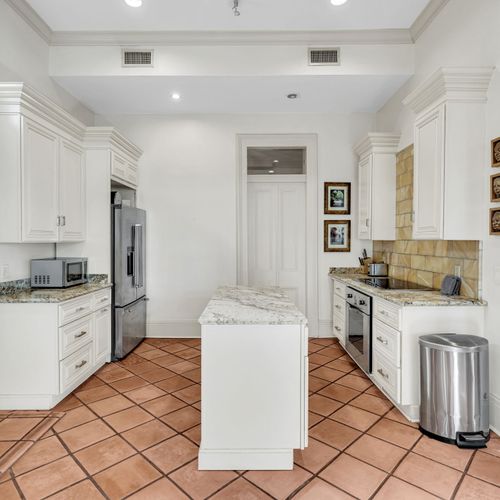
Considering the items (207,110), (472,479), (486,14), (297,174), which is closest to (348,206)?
(297,174)

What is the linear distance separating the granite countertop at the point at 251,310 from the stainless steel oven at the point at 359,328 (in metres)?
0.92

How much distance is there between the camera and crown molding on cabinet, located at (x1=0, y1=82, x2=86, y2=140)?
2738mm

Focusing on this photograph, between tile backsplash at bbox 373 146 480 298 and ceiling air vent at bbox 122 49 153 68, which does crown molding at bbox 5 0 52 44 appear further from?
tile backsplash at bbox 373 146 480 298

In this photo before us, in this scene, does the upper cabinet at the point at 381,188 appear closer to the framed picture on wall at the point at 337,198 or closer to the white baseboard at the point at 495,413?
the framed picture on wall at the point at 337,198

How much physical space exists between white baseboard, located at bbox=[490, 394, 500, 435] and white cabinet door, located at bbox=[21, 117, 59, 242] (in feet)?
11.9

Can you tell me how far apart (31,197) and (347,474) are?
3.01 m

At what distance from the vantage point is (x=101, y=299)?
145 inches

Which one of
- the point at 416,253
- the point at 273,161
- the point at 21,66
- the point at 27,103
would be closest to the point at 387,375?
the point at 416,253

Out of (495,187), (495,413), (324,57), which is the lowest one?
(495,413)

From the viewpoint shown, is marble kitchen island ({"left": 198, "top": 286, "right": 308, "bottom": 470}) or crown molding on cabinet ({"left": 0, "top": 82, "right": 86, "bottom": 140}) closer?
marble kitchen island ({"left": 198, "top": 286, "right": 308, "bottom": 470})

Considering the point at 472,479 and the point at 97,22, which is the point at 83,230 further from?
the point at 472,479

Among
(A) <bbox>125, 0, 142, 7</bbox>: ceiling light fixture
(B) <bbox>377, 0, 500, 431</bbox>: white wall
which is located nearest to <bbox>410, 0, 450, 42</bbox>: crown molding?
(B) <bbox>377, 0, 500, 431</bbox>: white wall

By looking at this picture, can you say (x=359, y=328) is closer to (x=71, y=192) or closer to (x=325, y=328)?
(x=325, y=328)

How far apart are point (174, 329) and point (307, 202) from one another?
95.1 inches
